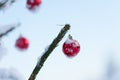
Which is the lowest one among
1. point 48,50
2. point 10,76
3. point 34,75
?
point 10,76

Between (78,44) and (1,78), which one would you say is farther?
(78,44)

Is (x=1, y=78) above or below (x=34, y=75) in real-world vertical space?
below

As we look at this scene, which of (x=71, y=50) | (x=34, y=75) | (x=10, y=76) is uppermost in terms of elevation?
(x=34, y=75)

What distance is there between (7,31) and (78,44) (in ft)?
4.24

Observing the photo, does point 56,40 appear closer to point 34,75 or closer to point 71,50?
point 34,75

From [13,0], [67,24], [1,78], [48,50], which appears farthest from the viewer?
[13,0]

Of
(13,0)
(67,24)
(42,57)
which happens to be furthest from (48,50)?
(13,0)

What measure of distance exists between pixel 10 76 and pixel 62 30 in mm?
1037

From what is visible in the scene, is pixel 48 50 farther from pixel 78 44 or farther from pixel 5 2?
pixel 78 44

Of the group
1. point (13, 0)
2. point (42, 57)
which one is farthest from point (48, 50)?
point (13, 0)

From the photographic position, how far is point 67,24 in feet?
10.8

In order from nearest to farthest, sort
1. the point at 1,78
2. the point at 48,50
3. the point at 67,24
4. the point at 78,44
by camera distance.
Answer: the point at 48,50, the point at 67,24, the point at 1,78, the point at 78,44

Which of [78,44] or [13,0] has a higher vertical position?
[13,0]

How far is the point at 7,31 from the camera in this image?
12.0ft
